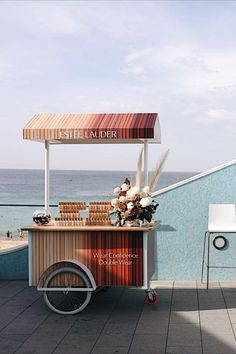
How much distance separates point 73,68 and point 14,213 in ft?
→ 52.5

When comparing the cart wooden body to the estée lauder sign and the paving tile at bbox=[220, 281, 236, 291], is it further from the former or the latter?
the paving tile at bbox=[220, 281, 236, 291]

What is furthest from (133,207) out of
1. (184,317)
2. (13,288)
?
(13,288)

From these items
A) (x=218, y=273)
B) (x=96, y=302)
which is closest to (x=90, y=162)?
(x=218, y=273)

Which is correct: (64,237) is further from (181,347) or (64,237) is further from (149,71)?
(149,71)

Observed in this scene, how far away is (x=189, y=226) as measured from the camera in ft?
26.7

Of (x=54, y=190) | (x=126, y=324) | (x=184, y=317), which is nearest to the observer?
(x=126, y=324)

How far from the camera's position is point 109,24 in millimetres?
9008

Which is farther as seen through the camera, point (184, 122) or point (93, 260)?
point (184, 122)

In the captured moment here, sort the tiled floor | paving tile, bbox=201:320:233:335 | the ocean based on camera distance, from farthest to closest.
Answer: the ocean → paving tile, bbox=201:320:233:335 → the tiled floor

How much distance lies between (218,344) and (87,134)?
250 cm

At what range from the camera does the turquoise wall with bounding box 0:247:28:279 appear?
8.23 m

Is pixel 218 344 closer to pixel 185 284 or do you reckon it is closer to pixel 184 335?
pixel 184 335

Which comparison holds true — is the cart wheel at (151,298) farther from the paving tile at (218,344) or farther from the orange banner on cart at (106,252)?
the paving tile at (218,344)

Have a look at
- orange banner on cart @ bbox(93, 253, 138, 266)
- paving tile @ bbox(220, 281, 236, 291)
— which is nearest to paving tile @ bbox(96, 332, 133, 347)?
orange banner on cart @ bbox(93, 253, 138, 266)
